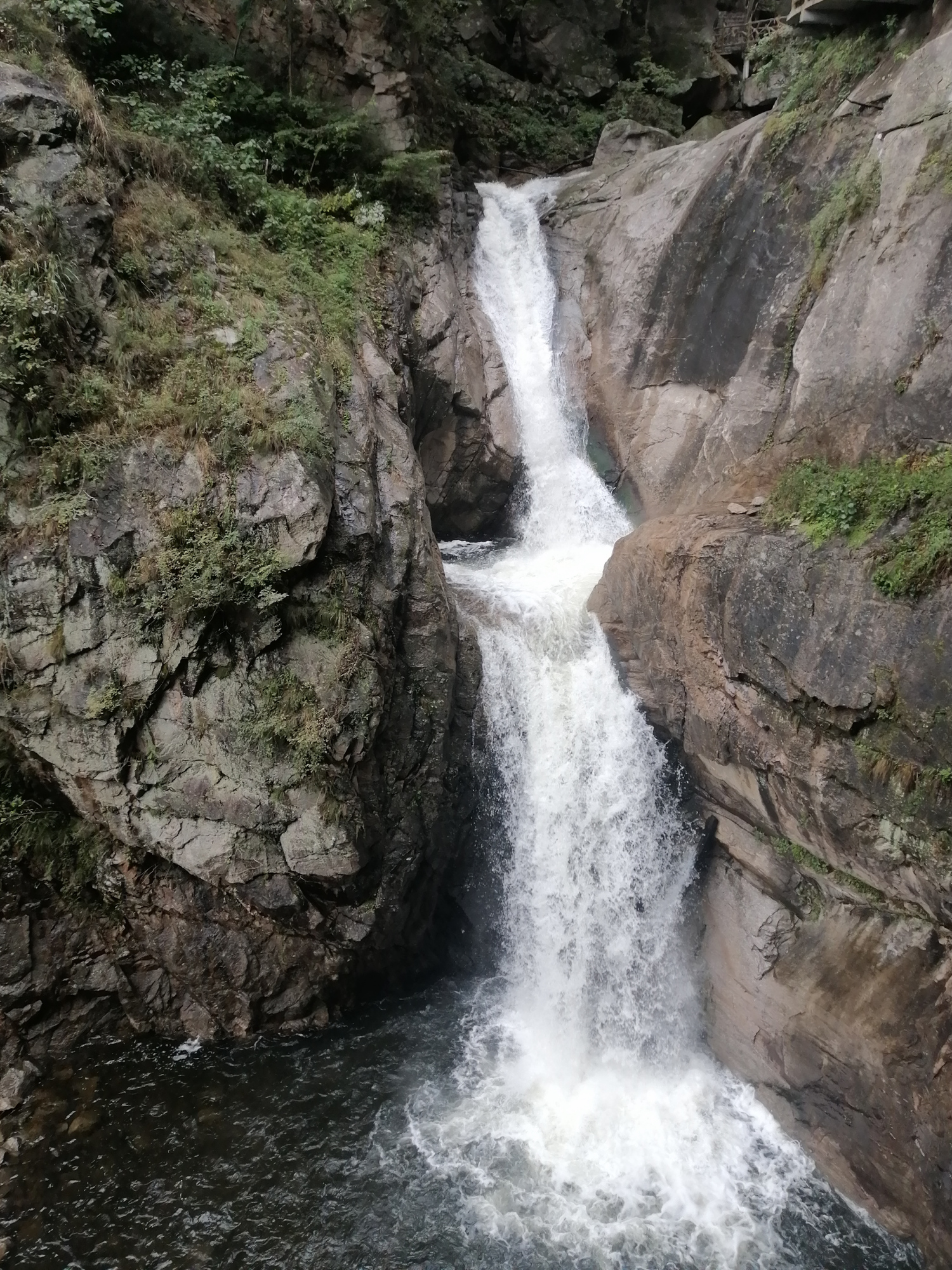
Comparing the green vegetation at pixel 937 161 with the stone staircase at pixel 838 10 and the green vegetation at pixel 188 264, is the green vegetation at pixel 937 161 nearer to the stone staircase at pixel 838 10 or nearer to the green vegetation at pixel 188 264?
the stone staircase at pixel 838 10

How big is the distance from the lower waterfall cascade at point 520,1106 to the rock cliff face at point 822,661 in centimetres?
64

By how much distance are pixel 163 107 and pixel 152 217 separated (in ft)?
9.60

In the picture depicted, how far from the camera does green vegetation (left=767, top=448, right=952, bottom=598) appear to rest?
7.08 metres

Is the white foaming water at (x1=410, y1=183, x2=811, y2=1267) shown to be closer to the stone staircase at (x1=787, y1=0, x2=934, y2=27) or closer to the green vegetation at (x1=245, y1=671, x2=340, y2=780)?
the green vegetation at (x1=245, y1=671, x2=340, y2=780)

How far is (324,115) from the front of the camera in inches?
512

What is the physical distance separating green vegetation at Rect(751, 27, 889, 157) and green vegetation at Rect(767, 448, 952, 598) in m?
5.46

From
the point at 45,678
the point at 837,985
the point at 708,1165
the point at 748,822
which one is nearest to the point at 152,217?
the point at 45,678

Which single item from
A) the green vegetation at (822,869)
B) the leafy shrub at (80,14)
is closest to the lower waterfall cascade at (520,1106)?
the green vegetation at (822,869)

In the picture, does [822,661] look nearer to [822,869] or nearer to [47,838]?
[822,869]

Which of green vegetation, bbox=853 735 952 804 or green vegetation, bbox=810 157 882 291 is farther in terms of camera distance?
green vegetation, bbox=810 157 882 291

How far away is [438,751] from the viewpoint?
9719 millimetres

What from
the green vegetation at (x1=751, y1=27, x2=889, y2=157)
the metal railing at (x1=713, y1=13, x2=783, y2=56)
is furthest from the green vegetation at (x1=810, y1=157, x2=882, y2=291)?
the metal railing at (x1=713, y1=13, x2=783, y2=56)

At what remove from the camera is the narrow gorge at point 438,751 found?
296 inches

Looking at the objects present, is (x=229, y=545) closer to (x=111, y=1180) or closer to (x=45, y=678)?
(x=45, y=678)
